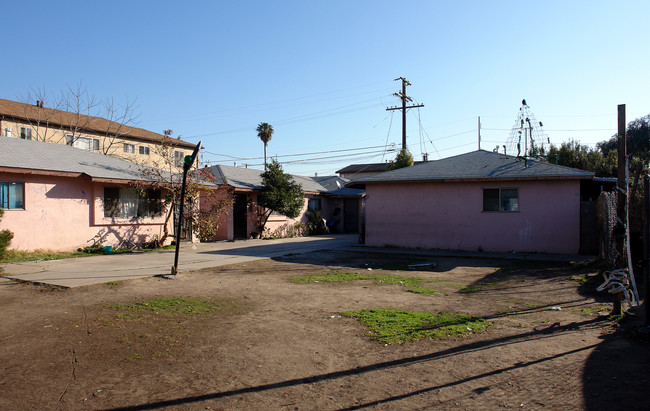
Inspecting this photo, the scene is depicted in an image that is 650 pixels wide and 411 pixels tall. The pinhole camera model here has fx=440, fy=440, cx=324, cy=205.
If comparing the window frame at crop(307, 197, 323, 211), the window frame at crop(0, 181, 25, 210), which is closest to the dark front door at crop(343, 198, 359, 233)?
the window frame at crop(307, 197, 323, 211)

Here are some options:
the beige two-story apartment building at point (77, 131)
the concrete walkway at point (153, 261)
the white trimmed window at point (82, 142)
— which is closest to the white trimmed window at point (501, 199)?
the concrete walkway at point (153, 261)

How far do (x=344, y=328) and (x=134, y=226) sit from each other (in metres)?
13.5

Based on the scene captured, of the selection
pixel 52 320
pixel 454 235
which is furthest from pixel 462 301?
pixel 454 235

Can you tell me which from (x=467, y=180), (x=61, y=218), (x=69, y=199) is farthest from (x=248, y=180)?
(x=467, y=180)

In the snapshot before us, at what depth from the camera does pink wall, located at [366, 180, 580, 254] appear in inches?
605

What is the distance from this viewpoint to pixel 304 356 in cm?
509

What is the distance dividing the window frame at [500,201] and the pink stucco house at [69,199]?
42.7ft

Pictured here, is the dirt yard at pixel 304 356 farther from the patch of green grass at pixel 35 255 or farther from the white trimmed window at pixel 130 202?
the white trimmed window at pixel 130 202

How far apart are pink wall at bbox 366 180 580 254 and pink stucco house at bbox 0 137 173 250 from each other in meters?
9.39

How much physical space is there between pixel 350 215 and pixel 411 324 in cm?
2399

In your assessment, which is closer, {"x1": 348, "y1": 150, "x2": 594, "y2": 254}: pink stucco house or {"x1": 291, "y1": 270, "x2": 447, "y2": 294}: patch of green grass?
{"x1": 291, "y1": 270, "x2": 447, "y2": 294}: patch of green grass

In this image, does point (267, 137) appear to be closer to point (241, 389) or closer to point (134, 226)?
point (134, 226)

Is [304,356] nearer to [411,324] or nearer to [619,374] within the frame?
[411,324]

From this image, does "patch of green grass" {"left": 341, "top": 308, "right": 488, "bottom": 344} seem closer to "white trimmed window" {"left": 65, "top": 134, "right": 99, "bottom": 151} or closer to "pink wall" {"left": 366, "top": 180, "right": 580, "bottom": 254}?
"pink wall" {"left": 366, "top": 180, "right": 580, "bottom": 254}
